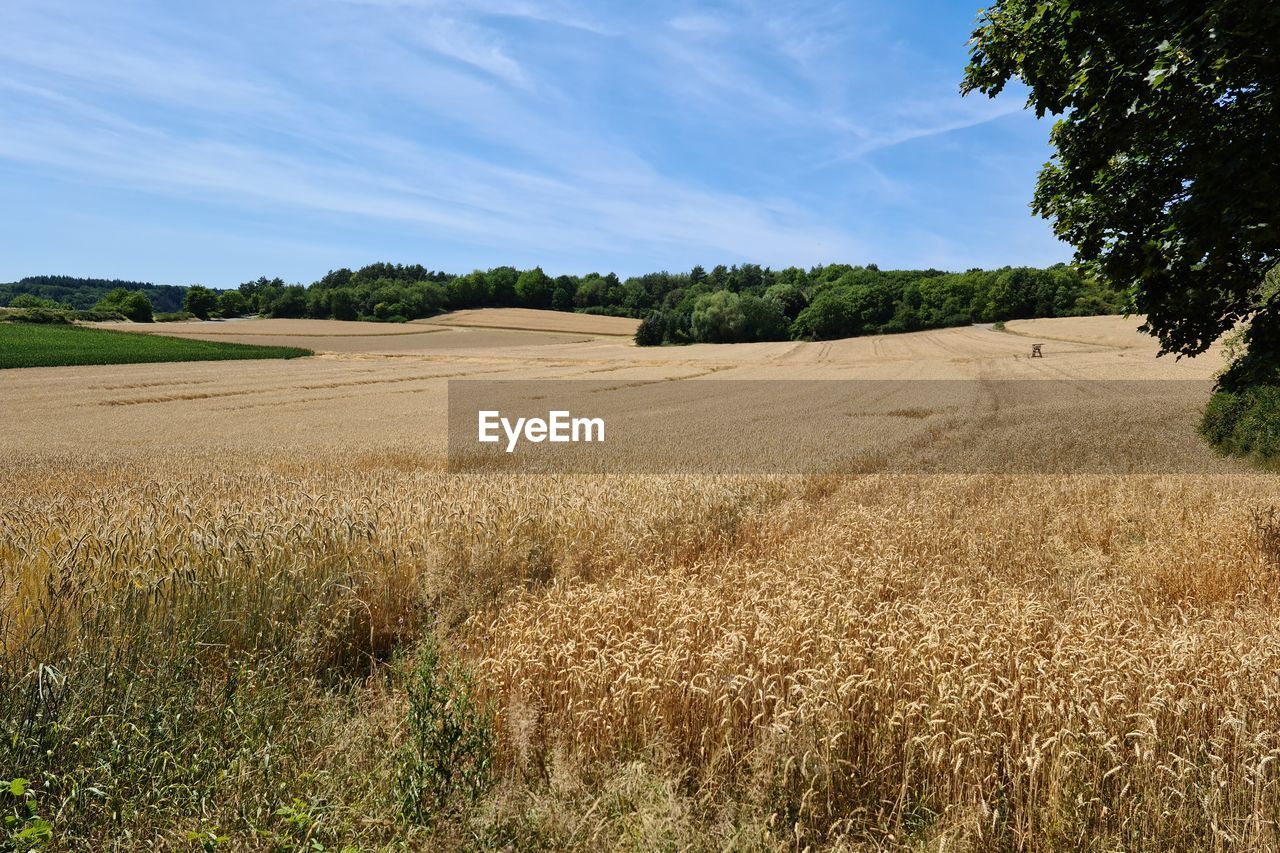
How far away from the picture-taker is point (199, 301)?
139 m

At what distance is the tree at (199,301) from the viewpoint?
138375 mm

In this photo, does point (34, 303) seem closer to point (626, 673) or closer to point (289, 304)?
point (289, 304)

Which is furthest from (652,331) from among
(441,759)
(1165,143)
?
(441,759)

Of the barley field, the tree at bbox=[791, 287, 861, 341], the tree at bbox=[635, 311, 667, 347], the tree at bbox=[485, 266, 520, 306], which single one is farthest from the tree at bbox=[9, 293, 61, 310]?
the barley field

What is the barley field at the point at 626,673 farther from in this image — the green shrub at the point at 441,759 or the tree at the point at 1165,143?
the tree at the point at 1165,143

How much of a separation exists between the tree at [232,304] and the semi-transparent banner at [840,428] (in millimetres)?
129735

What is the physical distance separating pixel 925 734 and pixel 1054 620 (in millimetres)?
2029

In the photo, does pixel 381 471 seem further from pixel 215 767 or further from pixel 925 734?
pixel 925 734

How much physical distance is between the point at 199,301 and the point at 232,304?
6.38 metres

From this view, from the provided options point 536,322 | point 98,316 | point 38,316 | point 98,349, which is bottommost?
point 98,349

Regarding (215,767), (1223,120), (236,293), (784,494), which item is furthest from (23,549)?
(236,293)

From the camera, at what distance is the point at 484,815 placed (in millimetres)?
3432

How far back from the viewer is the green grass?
1921 inches

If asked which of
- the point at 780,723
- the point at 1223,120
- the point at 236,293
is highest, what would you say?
the point at 236,293
